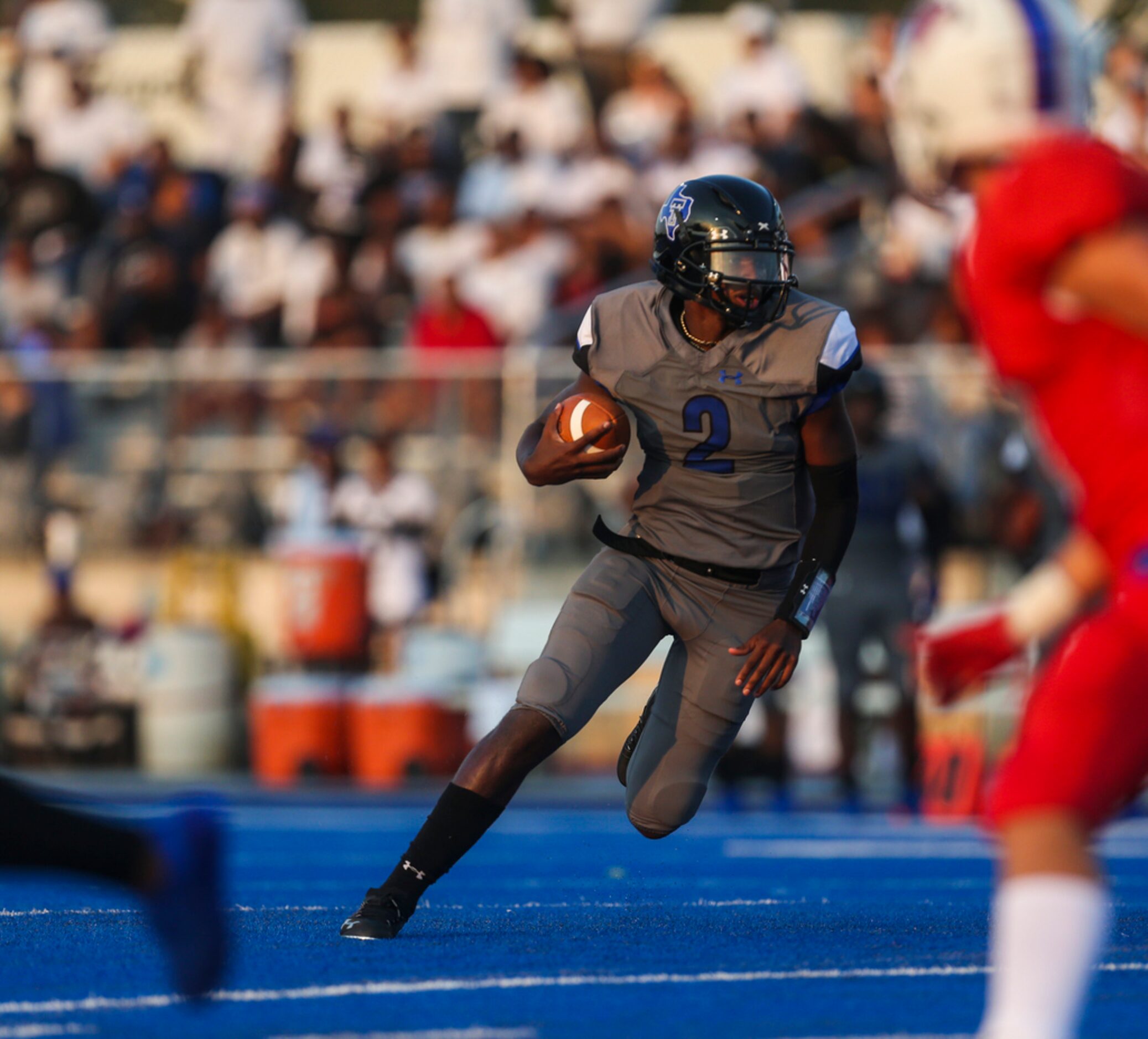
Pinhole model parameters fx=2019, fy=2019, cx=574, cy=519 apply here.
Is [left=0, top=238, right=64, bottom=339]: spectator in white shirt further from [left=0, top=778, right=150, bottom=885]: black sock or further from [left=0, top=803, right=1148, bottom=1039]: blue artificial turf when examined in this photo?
[left=0, top=778, right=150, bottom=885]: black sock

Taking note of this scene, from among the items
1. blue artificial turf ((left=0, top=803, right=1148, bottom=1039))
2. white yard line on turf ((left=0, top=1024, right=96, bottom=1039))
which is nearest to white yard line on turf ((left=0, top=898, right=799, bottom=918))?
blue artificial turf ((left=0, top=803, right=1148, bottom=1039))

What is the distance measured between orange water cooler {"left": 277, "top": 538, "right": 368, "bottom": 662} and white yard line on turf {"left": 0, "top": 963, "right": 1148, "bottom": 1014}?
23.6 feet

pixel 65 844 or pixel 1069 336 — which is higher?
pixel 1069 336

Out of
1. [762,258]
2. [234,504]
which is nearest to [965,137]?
[762,258]

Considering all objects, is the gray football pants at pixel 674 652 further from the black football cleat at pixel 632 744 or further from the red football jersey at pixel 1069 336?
the red football jersey at pixel 1069 336

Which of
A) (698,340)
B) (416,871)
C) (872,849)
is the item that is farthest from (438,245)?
(416,871)

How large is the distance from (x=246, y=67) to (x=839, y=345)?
1101cm

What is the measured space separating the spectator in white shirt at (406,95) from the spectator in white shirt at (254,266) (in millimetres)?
1188

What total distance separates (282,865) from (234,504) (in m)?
5.07

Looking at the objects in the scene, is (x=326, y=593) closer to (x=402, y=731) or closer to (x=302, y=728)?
(x=302, y=728)

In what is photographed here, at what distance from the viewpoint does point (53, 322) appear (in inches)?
536

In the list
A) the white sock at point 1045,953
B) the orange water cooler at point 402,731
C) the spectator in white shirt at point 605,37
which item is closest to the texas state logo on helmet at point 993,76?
the white sock at point 1045,953

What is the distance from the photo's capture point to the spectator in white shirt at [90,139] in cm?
1485

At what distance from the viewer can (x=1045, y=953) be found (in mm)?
2838
